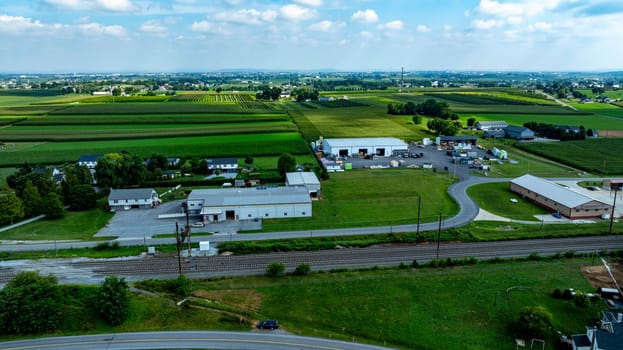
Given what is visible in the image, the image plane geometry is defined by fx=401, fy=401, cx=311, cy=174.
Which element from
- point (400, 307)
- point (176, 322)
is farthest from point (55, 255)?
point (400, 307)

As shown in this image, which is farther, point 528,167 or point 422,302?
point 528,167

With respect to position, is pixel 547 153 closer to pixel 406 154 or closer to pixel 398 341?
pixel 406 154

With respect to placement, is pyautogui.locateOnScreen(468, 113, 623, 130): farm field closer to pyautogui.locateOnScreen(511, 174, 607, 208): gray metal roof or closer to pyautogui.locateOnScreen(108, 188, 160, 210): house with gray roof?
pyautogui.locateOnScreen(511, 174, 607, 208): gray metal roof

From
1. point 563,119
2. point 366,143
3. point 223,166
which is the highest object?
point 563,119

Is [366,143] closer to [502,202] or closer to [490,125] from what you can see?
[502,202]

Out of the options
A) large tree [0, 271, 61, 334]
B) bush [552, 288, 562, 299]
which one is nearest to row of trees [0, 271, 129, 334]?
large tree [0, 271, 61, 334]

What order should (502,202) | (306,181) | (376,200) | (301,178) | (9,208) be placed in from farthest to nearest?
(301,178) → (306,181) → (376,200) → (502,202) → (9,208)

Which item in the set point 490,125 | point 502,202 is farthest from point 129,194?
point 490,125

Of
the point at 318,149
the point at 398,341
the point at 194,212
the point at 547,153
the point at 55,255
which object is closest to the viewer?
the point at 398,341
